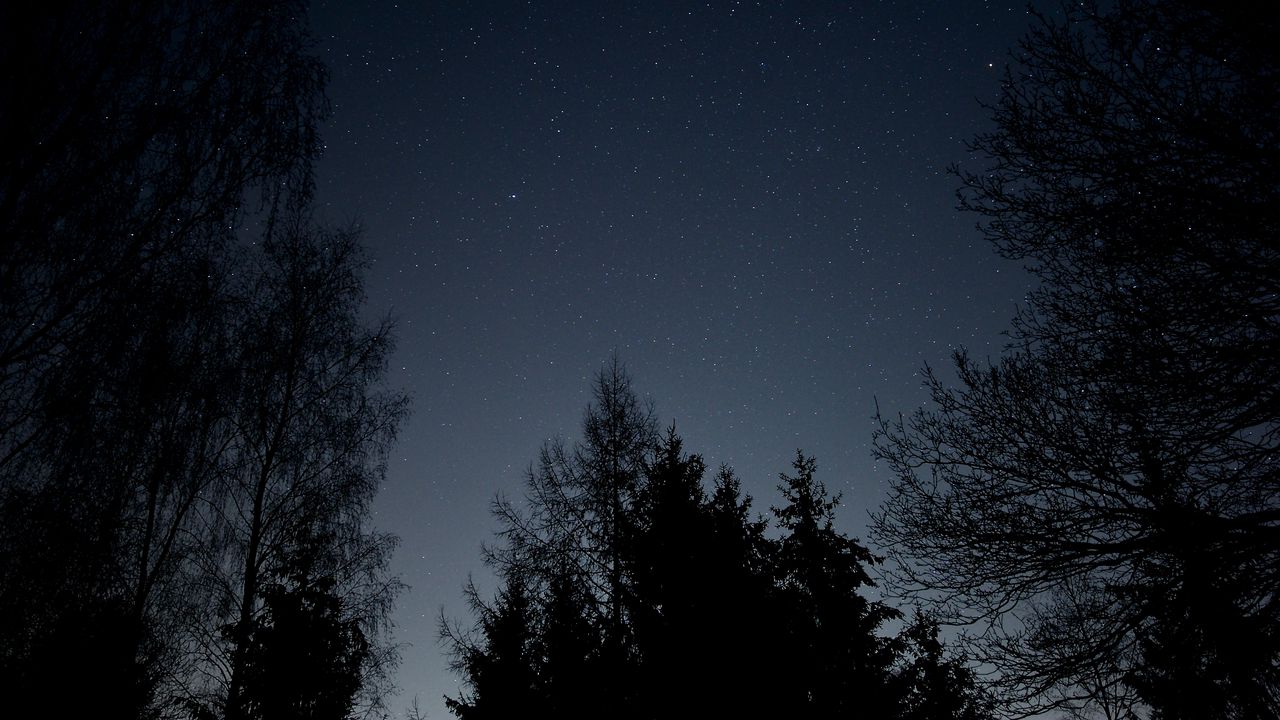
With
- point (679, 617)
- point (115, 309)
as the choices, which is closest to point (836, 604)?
point (679, 617)

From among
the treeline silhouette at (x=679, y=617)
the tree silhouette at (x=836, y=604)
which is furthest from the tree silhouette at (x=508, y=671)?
the tree silhouette at (x=836, y=604)

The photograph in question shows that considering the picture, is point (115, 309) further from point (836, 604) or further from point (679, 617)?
point (836, 604)

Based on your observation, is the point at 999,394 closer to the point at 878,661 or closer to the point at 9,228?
the point at 9,228

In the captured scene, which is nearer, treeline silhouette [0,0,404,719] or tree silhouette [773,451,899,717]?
treeline silhouette [0,0,404,719]

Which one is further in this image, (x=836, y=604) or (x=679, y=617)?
(x=836, y=604)

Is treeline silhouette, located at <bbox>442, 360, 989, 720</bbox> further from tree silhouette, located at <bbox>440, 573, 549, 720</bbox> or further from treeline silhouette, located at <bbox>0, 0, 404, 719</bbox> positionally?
treeline silhouette, located at <bbox>0, 0, 404, 719</bbox>

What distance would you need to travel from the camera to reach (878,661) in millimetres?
12242

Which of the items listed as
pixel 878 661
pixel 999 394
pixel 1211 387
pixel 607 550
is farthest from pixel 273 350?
pixel 878 661

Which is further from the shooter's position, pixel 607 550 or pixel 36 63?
pixel 607 550

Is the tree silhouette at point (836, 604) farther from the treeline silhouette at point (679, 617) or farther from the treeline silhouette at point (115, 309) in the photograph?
the treeline silhouette at point (115, 309)

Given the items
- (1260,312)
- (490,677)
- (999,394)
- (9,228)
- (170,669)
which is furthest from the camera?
(490,677)

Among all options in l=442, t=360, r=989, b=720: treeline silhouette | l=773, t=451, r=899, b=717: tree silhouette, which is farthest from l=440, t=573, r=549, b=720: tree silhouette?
l=773, t=451, r=899, b=717: tree silhouette

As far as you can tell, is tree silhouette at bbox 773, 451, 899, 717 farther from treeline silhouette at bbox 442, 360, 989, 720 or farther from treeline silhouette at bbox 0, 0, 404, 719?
treeline silhouette at bbox 0, 0, 404, 719

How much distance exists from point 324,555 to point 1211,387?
1201 cm
